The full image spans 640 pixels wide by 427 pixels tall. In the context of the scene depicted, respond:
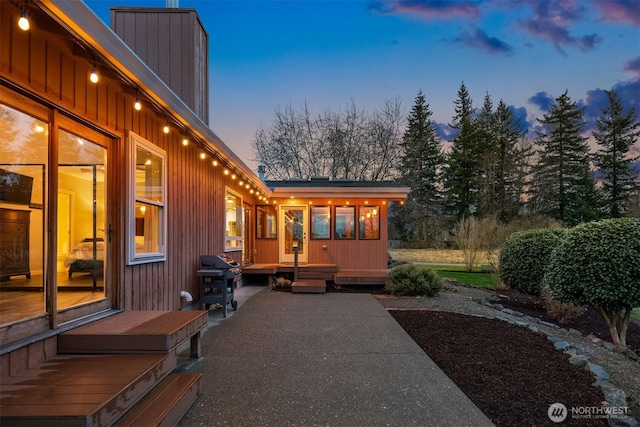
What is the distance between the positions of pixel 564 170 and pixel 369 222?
2583cm

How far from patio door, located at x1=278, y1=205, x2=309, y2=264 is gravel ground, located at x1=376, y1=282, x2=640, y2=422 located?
3.81 metres

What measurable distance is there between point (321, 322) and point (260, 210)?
643 cm

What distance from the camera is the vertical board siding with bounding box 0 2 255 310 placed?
2476mm

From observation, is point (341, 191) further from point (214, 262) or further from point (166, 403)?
point (166, 403)

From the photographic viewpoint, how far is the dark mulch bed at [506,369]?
2.71 metres

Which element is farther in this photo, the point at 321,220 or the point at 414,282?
the point at 321,220

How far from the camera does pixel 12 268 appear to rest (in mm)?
2613

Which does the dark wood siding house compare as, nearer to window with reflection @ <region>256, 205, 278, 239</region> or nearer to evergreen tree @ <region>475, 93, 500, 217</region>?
window with reflection @ <region>256, 205, 278, 239</region>

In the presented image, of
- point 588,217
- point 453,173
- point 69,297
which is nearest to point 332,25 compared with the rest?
point 69,297

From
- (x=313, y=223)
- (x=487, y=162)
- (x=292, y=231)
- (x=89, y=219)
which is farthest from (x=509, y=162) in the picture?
(x=89, y=219)

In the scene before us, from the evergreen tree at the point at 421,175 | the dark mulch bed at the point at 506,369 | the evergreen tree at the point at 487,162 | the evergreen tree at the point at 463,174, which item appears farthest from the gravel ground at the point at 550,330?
the evergreen tree at the point at 463,174

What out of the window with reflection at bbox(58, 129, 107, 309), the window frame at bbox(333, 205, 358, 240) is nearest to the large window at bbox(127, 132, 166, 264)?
the window with reflection at bbox(58, 129, 107, 309)

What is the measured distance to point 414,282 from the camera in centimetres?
791

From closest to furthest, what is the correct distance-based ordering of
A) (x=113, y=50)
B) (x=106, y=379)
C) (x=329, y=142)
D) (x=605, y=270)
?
(x=106, y=379) < (x=113, y=50) < (x=605, y=270) < (x=329, y=142)
